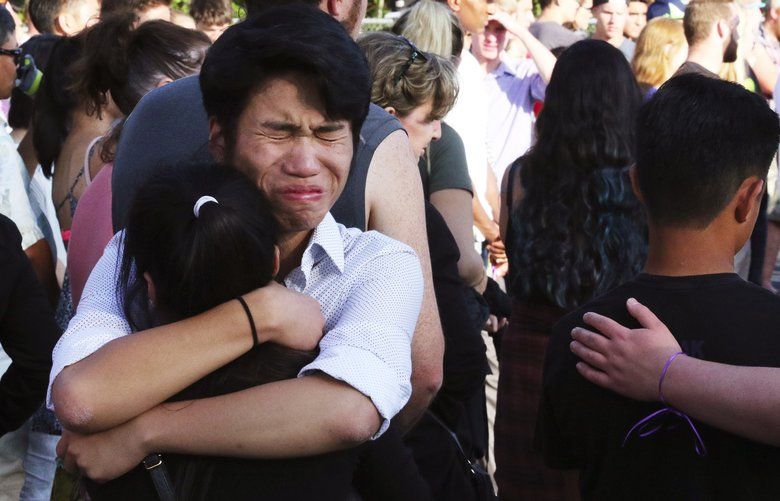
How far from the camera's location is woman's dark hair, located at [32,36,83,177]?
4902mm

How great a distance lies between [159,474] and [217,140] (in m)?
0.74

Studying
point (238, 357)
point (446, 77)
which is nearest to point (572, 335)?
point (238, 357)

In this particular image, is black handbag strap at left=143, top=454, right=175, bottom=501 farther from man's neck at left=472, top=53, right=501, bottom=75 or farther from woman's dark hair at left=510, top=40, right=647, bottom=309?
man's neck at left=472, top=53, right=501, bottom=75

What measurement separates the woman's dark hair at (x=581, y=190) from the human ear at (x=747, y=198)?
1.35 m

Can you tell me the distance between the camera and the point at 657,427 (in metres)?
2.24

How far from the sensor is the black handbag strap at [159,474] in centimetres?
186

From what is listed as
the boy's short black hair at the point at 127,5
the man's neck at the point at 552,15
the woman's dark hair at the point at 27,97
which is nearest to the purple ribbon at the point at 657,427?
the boy's short black hair at the point at 127,5

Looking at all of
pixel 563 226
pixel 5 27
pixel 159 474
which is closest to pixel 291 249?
pixel 159 474

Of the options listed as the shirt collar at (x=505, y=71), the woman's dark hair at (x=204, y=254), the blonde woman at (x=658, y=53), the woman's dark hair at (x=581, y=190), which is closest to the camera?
the woman's dark hair at (x=204, y=254)

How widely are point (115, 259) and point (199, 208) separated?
0.38 metres

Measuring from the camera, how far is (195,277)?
6.08 ft

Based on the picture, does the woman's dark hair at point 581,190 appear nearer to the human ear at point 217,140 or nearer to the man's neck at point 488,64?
the human ear at point 217,140

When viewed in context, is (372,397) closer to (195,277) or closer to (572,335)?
(195,277)

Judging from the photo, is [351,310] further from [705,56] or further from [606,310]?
[705,56]
